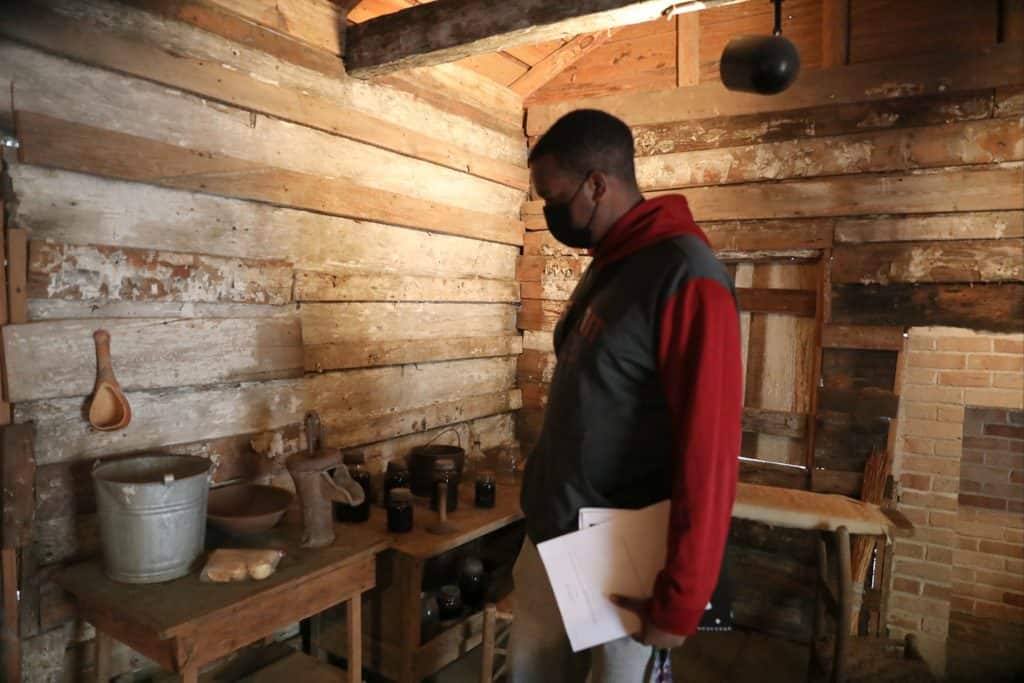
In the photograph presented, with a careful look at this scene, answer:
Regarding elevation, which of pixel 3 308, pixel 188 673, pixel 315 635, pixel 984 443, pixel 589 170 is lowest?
pixel 315 635

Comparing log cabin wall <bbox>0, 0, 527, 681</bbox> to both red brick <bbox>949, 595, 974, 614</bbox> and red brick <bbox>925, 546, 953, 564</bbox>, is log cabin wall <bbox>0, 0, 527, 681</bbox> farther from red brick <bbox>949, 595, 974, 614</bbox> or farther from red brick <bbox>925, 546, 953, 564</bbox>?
red brick <bbox>949, 595, 974, 614</bbox>

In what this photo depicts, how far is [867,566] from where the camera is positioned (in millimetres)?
2955

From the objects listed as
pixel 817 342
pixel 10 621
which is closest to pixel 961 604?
pixel 817 342

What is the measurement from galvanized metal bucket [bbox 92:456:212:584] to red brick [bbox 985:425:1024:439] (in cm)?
364

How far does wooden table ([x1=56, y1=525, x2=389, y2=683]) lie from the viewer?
5.41ft

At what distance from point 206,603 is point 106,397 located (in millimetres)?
735

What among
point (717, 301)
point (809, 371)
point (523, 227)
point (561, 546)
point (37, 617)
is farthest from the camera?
point (523, 227)

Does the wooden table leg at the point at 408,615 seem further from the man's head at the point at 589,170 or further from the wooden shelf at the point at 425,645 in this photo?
the man's head at the point at 589,170

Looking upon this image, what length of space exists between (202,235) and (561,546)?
166 centimetres

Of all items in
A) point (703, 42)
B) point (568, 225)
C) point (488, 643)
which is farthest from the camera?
point (703, 42)

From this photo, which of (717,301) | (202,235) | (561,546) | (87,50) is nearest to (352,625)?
(561,546)

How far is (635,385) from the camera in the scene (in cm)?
143

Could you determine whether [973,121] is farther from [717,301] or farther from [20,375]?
[20,375]

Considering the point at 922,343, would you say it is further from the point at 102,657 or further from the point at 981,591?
the point at 102,657
